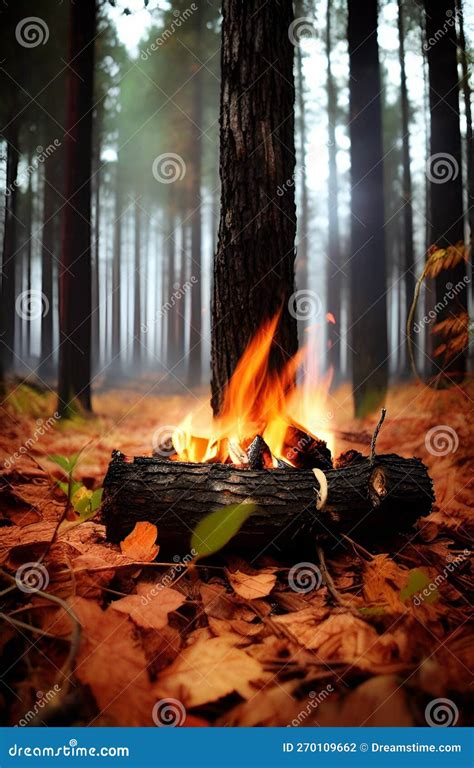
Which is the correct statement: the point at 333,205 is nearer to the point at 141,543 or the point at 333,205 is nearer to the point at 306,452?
the point at 306,452

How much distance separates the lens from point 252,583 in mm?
1835

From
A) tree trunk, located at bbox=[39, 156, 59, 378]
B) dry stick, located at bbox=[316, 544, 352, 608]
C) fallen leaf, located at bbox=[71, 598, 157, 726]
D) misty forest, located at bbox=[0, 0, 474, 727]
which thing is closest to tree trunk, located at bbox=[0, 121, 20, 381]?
misty forest, located at bbox=[0, 0, 474, 727]

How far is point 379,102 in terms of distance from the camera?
7266 millimetres

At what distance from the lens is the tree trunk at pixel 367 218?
23.0 ft

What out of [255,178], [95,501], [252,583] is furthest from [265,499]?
[255,178]

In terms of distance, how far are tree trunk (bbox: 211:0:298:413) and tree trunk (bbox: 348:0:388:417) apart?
4.80 meters

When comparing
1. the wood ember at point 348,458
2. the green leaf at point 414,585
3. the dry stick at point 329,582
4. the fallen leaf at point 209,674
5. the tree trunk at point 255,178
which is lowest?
the fallen leaf at point 209,674

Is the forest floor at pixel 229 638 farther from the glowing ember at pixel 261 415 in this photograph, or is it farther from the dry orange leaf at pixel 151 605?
the glowing ember at pixel 261 415

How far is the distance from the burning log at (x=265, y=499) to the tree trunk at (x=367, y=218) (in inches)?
218

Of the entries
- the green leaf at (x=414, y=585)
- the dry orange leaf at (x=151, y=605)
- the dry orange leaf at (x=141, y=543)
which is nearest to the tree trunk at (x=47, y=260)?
the dry orange leaf at (x=141, y=543)

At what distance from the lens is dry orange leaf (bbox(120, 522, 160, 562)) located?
1902 millimetres

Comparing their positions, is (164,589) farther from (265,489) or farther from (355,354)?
(355,354)

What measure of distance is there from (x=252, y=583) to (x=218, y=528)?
30 cm
